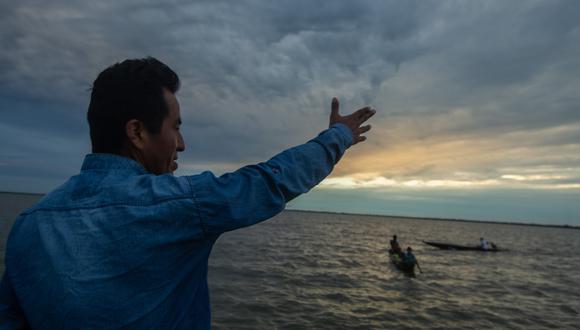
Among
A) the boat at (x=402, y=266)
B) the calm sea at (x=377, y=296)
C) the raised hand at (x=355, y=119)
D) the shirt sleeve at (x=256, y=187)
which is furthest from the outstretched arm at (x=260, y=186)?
the boat at (x=402, y=266)

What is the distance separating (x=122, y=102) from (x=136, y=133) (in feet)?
0.42

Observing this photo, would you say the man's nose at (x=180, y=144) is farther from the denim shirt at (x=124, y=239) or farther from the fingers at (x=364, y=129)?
the fingers at (x=364, y=129)

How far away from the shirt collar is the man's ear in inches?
3.3

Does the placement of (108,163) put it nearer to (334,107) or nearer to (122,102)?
(122,102)

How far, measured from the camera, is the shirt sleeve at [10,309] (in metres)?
1.41

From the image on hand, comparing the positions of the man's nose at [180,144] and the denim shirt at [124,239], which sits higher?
the man's nose at [180,144]

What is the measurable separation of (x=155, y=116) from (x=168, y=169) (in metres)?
0.25

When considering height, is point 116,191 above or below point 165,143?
below

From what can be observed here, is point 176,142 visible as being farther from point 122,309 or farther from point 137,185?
point 122,309

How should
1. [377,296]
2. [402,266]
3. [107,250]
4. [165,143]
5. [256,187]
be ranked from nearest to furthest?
[107,250]
[256,187]
[165,143]
[377,296]
[402,266]

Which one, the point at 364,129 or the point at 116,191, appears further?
the point at 364,129

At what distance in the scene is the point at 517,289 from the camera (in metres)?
24.5

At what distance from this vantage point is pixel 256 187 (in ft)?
4.31

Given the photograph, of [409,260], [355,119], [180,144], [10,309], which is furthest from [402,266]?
[10,309]
